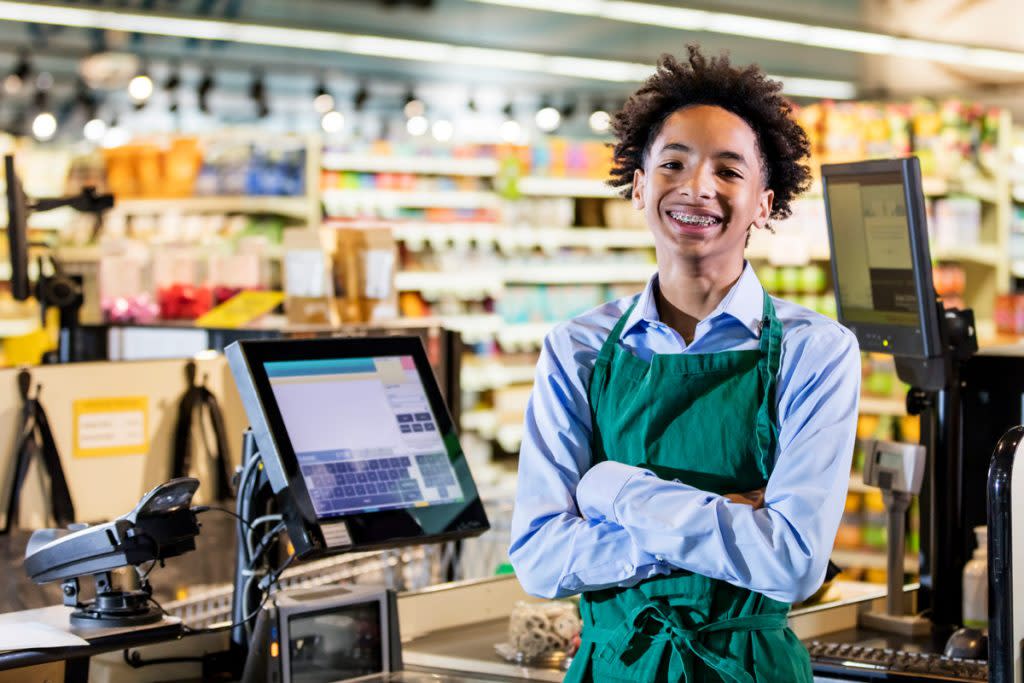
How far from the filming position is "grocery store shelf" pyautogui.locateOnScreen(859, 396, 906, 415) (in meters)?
6.93

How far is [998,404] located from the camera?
3117mm

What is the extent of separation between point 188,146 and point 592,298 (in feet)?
9.90

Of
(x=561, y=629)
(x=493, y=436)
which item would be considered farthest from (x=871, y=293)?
(x=493, y=436)

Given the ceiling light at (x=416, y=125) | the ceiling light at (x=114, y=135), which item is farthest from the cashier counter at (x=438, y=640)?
the ceiling light at (x=114, y=135)

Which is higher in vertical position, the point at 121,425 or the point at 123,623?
the point at 121,425

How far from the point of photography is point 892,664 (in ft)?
7.98

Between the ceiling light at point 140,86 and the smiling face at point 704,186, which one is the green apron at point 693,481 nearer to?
the smiling face at point 704,186

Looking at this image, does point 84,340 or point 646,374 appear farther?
point 84,340

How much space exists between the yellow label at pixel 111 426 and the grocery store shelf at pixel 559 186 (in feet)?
21.2

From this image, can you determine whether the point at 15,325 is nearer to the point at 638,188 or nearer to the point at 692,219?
the point at 638,188

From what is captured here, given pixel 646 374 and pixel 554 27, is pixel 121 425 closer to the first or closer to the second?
pixel 646 374

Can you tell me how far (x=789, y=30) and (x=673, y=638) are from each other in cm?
991

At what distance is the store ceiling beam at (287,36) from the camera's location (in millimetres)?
10570

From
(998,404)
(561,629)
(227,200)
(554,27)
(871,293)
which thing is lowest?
(561,629)
